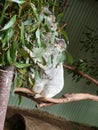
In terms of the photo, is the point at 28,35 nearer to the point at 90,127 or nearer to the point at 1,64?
the point at 1,64

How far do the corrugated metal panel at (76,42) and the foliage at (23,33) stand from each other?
2.63 meters

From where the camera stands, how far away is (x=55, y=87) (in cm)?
157

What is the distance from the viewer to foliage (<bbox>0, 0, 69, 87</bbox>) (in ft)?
3.41

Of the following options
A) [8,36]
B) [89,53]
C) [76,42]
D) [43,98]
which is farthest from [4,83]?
[89,53]

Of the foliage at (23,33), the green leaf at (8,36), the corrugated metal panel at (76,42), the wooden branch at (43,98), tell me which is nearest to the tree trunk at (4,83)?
the foliage at (23,33)

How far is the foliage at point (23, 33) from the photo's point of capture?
40.9 inches

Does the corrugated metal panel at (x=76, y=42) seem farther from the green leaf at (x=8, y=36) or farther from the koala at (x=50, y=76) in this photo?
the green leaf at (x=8, y=36)

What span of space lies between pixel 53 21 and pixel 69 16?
2.57 metres

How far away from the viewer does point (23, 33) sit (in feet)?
3.49

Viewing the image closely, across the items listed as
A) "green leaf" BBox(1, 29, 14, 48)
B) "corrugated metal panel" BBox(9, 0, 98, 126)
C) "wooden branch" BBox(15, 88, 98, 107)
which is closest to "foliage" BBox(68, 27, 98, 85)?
"corrugated metal panel" BBox(9, 0, 98, 126)

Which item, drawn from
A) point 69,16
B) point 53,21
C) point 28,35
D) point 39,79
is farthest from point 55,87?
point 69,16

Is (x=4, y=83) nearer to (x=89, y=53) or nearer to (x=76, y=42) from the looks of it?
(x=76, y=42)

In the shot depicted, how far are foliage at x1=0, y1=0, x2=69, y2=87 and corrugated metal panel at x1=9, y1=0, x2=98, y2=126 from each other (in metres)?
2.63

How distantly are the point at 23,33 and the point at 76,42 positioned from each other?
297 cm
